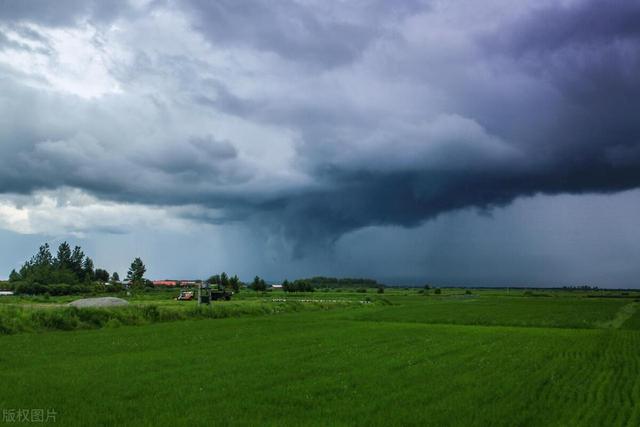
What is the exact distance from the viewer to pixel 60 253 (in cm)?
18450

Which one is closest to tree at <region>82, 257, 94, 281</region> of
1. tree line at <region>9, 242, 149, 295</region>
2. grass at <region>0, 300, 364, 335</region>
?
tree line at <region>9, 242, 149, 295</region>

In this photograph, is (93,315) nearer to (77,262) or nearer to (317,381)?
(317,381)

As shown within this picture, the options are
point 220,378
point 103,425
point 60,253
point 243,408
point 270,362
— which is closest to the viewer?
point 103,425

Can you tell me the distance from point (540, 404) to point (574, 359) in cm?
1160

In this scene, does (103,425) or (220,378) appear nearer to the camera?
(103,425)

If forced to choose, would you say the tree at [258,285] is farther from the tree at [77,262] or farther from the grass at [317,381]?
the grass at [317,381]

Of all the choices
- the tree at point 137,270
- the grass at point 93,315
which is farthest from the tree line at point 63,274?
the grass at point 93,315

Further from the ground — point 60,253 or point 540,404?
point 60,253

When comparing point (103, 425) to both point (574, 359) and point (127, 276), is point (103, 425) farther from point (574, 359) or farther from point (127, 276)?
point (127, 276)

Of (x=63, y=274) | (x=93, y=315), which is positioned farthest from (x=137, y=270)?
(x=93, y=315)

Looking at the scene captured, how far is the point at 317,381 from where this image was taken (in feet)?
57.3

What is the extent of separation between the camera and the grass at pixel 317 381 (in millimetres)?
13172

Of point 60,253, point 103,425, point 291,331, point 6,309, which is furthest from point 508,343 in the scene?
point 60,253

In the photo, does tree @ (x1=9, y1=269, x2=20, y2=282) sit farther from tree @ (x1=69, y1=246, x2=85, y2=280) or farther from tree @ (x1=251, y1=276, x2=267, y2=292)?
tree @ (x1=251, y1=276, x2=267, y2=292)
